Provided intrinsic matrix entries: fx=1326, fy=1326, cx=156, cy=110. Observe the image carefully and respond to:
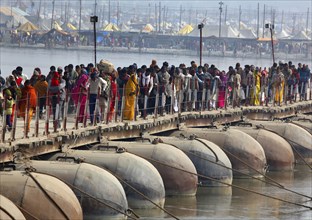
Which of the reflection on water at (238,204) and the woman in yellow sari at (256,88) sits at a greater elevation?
the woman in yellow sari at (256,88)

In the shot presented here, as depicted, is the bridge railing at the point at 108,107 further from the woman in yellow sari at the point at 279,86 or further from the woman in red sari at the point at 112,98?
the woman in yellow sari at the point at 279,86

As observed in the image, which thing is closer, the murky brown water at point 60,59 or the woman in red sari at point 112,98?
the woman in red sari at point 112,98

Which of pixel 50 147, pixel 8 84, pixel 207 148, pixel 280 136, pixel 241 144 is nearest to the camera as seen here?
pixel 50 147

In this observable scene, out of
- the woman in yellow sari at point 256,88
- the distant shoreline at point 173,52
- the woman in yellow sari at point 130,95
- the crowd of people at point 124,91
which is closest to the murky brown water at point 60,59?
the distant shoreline at point 173,52

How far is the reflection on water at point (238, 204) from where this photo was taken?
30.5 m

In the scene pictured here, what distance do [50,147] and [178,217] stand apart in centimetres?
329

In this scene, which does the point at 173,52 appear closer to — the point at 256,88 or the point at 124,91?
the point at 256,88

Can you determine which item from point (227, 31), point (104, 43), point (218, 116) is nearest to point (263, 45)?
point (227, 31)

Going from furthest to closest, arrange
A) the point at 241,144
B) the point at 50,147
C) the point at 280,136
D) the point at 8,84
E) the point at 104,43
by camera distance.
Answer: the point at 104,43 < the point at 280,136 < the point at 241,144 < the point at 8,84 < the point at 50,147

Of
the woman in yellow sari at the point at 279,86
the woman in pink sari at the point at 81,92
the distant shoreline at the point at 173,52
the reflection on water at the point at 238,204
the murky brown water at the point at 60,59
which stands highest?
the woman in pink sari at the point at 81,92

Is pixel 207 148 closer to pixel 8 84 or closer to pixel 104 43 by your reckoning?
pixel 8 84

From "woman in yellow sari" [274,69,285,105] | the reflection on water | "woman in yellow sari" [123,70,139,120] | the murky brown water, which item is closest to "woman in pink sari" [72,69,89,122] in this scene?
"woman in yellow sari" [123,70,139,120]

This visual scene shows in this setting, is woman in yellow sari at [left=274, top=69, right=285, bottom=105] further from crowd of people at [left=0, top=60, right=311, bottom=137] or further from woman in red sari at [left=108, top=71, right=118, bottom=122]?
woman in red sari at [left=108, top=71, right=118, bottom=122]

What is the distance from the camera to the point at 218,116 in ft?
131
